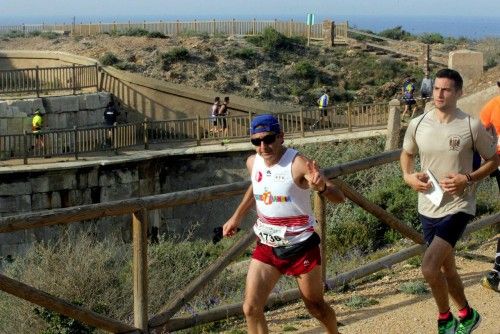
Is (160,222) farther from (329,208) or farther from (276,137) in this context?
(276,137)

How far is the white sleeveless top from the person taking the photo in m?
6.40

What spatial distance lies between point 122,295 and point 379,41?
47756 millimetres

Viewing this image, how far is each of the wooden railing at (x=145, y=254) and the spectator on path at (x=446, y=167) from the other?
1.52 metres

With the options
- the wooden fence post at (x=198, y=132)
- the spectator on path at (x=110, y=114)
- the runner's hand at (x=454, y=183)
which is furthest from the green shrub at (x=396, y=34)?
the runner's hand at (x=454, y=183)

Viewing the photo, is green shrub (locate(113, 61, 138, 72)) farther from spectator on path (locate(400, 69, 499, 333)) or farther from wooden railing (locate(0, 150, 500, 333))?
spectator on path (locate(400, 69, 499, 333))

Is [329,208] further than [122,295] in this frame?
Yes

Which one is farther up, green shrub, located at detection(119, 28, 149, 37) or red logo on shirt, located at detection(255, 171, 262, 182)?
red logo on shirt, located at detection(255, 171, 262, 182)

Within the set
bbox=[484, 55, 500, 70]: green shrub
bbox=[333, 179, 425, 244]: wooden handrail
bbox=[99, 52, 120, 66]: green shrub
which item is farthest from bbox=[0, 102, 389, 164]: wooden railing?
bbox=[333, 179, 425, 244]: wooden handrail

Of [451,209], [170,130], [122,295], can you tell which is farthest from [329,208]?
[170,130]

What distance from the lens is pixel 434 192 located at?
6945 mm

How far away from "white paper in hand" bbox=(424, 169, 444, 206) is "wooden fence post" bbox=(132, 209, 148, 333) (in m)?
1.97

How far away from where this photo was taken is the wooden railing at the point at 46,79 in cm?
3431

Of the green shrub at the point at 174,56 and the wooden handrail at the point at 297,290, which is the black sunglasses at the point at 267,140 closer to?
the wooden handrail at the point at 297,290

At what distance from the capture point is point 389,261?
31.4 ft
